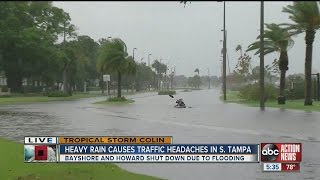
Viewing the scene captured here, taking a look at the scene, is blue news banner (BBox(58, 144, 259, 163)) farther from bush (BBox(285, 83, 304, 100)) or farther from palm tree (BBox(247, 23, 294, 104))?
bush (BBox(285, 83, 304, 100))

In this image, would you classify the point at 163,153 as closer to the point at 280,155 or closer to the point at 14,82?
the point at 280,155

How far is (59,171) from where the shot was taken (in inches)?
381

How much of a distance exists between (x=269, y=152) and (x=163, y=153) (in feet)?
5.56

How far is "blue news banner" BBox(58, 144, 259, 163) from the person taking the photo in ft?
26.1

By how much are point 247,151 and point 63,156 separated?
288 centimetres

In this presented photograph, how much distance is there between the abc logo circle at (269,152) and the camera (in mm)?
7184

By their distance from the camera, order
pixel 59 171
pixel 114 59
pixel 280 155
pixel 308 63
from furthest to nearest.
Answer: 1. pixel 114 59
2. pixel 308 63
3. pixel 59 171
4. pixel 280 155

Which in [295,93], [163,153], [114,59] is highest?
[114,59]

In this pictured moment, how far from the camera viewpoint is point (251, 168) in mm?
10383

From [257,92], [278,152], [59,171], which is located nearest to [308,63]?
[257,92]

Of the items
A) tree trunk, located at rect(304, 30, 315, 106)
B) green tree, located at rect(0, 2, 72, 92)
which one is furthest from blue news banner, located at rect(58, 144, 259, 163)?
green tree, located at rect(0, 2, 72, 92)

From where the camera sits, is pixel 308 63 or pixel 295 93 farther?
pixel 295 93

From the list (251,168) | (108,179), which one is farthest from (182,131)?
(108,179)

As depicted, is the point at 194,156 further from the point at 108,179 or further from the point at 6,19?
the point at 6,19
